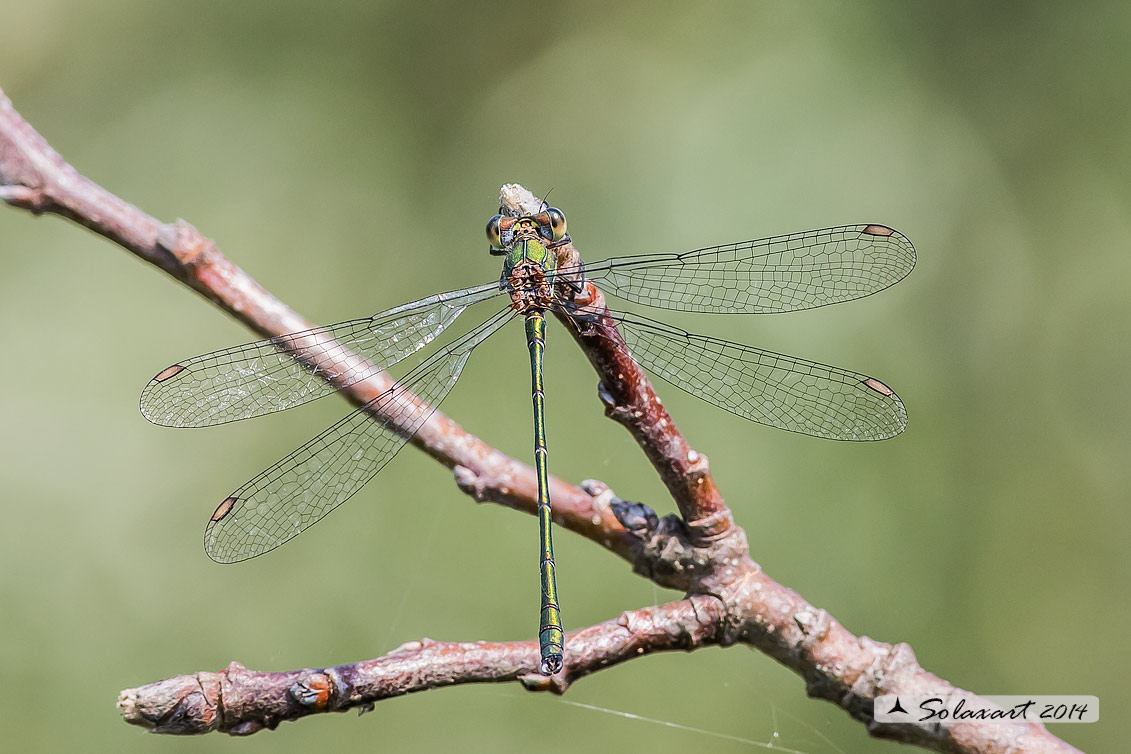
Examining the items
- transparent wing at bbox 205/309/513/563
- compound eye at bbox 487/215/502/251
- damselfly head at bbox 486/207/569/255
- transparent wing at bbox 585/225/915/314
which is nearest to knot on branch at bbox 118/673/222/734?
transparent wing at bbox 205/309/513/563

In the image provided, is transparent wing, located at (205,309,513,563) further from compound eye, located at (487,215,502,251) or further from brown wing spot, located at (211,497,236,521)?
compound eye, located at (487,215,502,251)

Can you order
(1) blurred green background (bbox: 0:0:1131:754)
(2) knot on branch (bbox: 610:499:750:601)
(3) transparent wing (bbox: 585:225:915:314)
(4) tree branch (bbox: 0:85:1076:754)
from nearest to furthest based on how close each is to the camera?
(4) tree branch (bbox: 0:85:1076:754) < (2) knot on branch (bbox: 610:499:750:601) < (3) transparent wing (bbox: 585:225:915:314) < (1) blurred green background (bbox: 0:0:1131:754)

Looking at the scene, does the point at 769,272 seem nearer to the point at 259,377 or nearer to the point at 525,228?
the point at 525,228

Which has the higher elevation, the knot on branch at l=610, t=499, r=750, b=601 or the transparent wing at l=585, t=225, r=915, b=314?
the transparent wing at l=585, t=225, r=915, b=314

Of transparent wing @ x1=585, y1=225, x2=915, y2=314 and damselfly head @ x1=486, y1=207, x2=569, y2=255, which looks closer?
damselfly head @ x1=486, y1=207, x2=569, y2=255

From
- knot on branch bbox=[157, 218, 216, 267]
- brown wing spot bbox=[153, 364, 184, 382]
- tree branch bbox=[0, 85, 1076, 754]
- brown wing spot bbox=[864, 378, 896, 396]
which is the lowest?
tree branch bbox=[0, 85, 1076, 754]

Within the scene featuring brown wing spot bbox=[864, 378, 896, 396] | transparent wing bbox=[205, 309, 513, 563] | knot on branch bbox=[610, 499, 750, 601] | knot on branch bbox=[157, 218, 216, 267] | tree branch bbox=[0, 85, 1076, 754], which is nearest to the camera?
tree branch bbox=[0, 85, 1076, 754]

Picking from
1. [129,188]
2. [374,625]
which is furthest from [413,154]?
[374,625]
